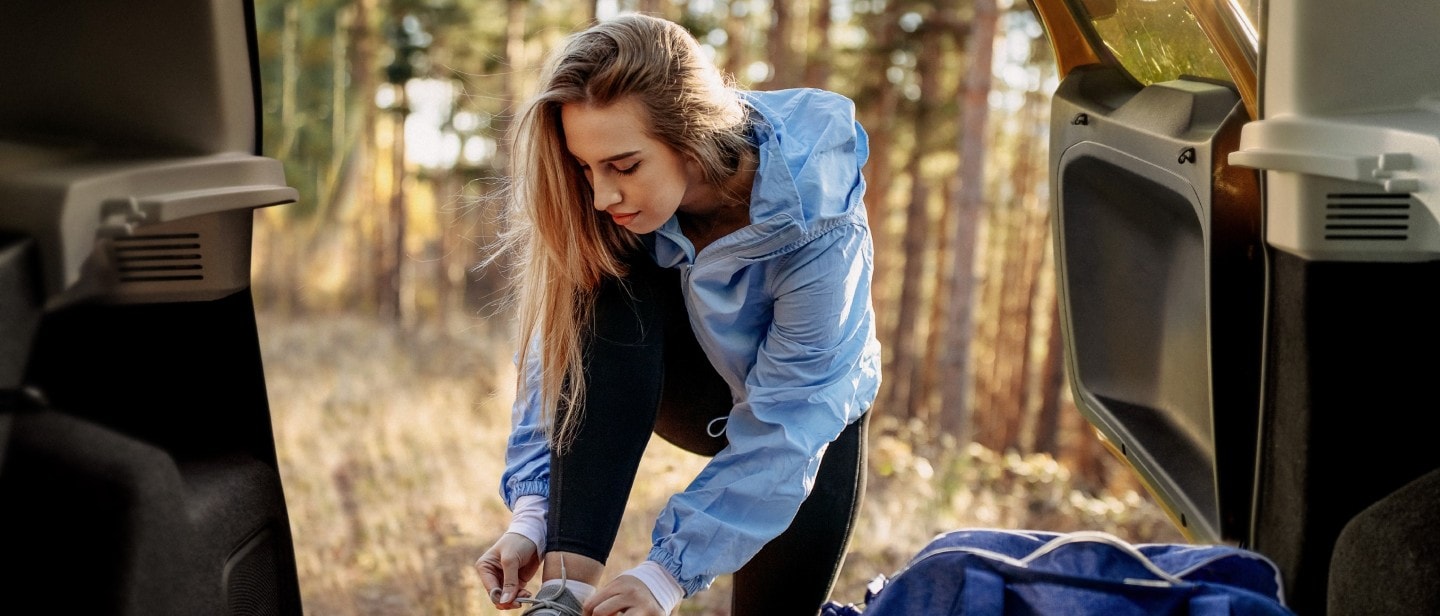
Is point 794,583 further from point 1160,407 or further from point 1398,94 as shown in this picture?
point 1398,94

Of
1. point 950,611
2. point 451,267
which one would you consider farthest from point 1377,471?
point 451,267

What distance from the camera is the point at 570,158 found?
1.91 m

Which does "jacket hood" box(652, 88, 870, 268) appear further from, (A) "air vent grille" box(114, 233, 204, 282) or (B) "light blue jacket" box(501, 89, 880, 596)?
(A) "air vent grille" box(114, 233, 204, 282)

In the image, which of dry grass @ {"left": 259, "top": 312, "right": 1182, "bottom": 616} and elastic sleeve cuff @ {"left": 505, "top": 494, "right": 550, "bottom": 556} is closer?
elastic sleeve cuff @ {"left": 505, "top": 494, "right": 550, "bottom": 556}

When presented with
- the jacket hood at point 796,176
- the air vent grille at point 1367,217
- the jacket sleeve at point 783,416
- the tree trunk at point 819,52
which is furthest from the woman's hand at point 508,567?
the tree trunk at point 819,52

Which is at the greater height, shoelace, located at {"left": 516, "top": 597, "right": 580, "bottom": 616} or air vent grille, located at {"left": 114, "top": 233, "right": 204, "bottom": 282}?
air vent grille, located at {"left": 114, "top": 233, "right": 204, "bottom": 282}

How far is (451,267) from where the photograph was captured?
17.8 m

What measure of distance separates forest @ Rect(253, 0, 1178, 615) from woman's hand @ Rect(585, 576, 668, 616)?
1.00 m

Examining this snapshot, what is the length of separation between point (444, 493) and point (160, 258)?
468cm

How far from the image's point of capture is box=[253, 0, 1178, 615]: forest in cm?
564

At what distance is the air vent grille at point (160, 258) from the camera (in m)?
1.34

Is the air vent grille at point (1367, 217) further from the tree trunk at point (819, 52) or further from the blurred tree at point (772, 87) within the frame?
the tree trunk at point (819, 52)

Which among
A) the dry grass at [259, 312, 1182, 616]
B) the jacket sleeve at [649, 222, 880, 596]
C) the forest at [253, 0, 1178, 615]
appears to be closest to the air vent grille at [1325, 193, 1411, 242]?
the jacket sleeve at [649, 222, 880, 596]

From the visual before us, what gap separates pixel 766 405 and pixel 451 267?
16.5m
